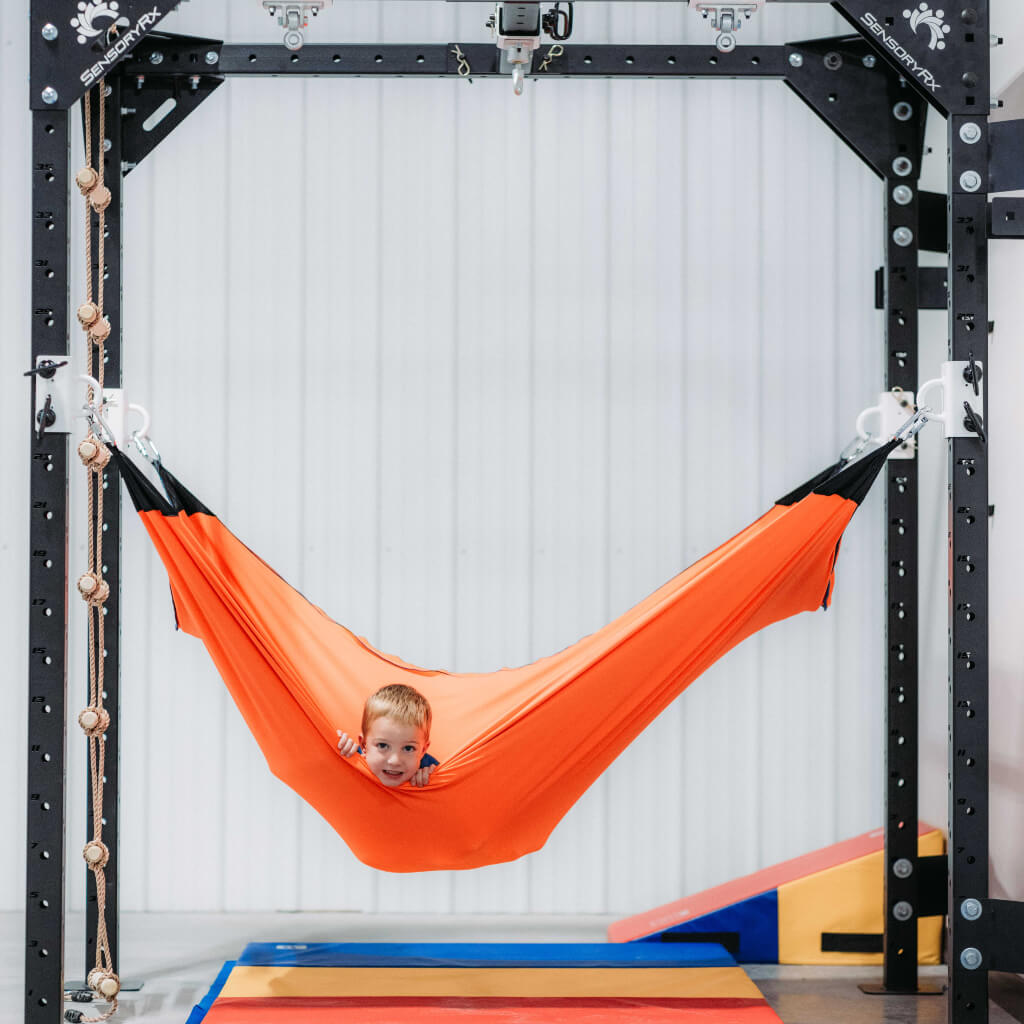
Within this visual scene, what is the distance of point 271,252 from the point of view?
2.71m

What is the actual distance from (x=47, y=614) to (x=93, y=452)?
0.27m

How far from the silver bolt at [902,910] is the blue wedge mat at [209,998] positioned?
52.9 inches

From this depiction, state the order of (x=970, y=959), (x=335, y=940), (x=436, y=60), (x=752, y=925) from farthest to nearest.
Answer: (x=335, y=940) → (x=752, y=925) → (x=436, y=60) → (x=970, y=959)

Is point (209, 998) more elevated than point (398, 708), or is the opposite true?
Answer: point (398, 708)

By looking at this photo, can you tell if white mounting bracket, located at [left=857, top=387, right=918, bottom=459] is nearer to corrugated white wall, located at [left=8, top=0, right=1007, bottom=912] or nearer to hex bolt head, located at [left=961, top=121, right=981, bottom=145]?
hex bolt head, located at [left=961, top=121, right=981, bottom=145]

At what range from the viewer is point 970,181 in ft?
5.48

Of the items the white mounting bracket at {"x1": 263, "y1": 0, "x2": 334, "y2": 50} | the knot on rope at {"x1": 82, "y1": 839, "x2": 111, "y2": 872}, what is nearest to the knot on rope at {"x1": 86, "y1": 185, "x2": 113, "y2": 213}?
the white mounting bracket at {"x1": 263, "y1": 0, "x2": 334, "y2": 50}

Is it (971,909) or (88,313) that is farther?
(88,313)

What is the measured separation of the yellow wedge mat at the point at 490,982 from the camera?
1.95 m

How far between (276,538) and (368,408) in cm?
42

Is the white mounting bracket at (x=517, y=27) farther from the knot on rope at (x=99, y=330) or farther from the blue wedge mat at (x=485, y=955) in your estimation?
the blue wedge mat at (x=485, y=955)

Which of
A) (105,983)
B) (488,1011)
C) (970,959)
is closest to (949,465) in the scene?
(970,959)

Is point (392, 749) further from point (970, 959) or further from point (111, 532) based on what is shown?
point (970, 959)

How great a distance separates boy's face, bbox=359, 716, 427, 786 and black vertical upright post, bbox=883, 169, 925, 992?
991mm
